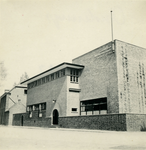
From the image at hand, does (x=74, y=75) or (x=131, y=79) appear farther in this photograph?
(x=74, y=75)

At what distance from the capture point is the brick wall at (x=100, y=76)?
21.3 metres

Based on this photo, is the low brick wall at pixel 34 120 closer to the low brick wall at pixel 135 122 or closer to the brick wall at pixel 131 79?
the brick wall at pixel 131 79

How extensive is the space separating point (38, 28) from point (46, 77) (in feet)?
58.4

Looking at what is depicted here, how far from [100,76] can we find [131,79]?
347 centimetres

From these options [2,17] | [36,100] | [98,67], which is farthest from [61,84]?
[2,17]

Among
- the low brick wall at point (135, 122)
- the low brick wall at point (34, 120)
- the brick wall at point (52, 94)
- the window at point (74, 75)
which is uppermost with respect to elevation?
the window at point (74, 75)

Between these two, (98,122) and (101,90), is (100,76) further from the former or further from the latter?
(98,122)

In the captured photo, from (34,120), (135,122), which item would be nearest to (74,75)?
(34,120)

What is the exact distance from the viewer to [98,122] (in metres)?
19.7

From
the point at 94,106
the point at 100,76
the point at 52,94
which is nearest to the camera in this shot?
the point at 100,76

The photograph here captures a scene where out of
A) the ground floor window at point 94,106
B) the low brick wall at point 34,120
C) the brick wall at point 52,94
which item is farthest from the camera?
the low brick wall at point 34,120

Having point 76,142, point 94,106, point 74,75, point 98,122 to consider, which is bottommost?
point 76,142

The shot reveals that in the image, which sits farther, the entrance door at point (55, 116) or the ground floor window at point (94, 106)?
the entrance door at point (55, 116)

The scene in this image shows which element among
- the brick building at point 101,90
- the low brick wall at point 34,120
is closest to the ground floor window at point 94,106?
the brick building at point 101,90
